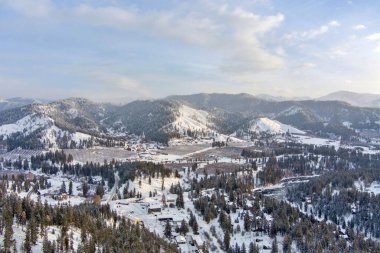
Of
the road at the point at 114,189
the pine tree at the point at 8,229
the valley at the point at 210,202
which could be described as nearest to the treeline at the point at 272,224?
the valley at the point at 210,202

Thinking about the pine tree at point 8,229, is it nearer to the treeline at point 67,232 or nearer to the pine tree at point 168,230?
the treeline at point 67,232

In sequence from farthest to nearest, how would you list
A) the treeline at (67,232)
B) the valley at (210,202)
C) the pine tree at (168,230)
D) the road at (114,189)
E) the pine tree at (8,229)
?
the road at (114,189) → the pine tree at (168,230) → the valley at (210,202) → the treeline at (67,232) → the pine tree at (8,229)

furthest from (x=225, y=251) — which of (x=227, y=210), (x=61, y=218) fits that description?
(x=61, y=218)

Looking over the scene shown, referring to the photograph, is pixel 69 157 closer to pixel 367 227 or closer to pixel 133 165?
pixel 133 165

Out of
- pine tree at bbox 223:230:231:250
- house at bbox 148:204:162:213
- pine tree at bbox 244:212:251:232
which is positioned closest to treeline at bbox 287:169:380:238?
pine tree at bbox 244:212:251:232

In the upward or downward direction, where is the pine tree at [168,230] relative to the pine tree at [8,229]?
downward

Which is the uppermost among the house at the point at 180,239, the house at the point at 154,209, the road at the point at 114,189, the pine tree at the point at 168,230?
the road at the point at 114,189

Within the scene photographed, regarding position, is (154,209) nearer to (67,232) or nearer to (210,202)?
(210,202)

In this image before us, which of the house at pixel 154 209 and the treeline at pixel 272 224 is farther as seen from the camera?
the house at pixel 154 209

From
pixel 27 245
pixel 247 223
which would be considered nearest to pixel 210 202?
pixel 247 223
